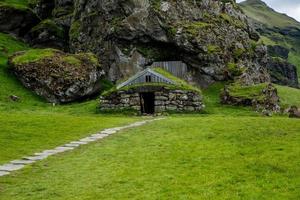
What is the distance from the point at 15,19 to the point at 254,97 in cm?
4588

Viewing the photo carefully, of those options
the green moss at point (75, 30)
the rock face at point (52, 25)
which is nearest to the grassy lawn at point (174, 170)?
the green moss at point (75, 30)

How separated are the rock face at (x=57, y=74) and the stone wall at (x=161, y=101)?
9.15m

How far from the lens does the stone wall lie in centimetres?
4400

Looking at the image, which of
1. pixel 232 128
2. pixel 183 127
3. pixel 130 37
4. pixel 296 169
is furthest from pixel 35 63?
pixel 296 169

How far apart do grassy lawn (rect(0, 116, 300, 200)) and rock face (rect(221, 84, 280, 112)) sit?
21819 millimetres

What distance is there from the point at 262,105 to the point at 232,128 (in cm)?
2102

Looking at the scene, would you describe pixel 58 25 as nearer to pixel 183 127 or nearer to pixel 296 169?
pixel 183 127

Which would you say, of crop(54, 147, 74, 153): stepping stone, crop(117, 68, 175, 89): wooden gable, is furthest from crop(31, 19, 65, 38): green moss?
crop(54, 147, 74, 153): stepping stone

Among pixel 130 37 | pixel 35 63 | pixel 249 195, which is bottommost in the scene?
pixel 249 195

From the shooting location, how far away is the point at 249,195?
1344cm

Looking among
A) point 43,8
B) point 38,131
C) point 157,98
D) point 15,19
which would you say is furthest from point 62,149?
point 43,8

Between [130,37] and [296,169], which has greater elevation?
[130,37]

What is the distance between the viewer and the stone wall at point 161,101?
4400cm

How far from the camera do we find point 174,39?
2393 inches
